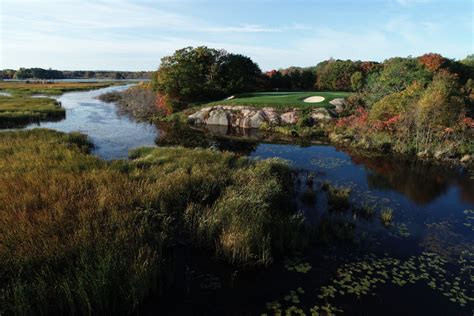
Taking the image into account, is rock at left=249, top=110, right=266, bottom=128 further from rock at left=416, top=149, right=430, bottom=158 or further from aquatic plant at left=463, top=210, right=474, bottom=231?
aquatic plant at left=463, top=210, right=474, bottom=231

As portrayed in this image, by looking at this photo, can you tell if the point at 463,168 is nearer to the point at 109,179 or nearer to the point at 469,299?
the point at 469,299

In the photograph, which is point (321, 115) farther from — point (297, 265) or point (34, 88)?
point (34, 88)

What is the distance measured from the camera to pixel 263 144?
26.6m

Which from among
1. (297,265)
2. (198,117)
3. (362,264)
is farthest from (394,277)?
(198,117)

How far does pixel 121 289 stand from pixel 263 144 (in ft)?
69.3

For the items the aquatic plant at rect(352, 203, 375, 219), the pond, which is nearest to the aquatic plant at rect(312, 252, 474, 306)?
the pond

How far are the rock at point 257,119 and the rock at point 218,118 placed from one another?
10.9 ft

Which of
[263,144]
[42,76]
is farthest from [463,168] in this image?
[42,76]

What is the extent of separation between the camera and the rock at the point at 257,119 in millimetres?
35028

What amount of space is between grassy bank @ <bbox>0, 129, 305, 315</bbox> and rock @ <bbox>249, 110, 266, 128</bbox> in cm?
2066

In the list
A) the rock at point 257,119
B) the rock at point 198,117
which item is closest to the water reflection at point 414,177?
the rock at point 257,119

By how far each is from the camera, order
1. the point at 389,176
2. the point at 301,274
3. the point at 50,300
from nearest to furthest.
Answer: the point at 50,300 → the point at 301,274 → the point at 389,176

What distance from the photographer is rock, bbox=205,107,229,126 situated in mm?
37375

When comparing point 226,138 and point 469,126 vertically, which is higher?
A: point 469,126
